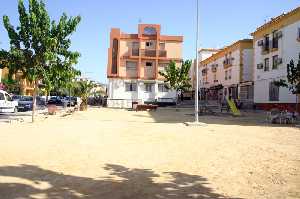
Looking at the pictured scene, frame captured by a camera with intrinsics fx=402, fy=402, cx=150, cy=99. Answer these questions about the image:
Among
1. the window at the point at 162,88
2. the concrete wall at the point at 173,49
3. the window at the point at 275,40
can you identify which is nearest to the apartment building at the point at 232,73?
the concrete wall at the point at 173,49

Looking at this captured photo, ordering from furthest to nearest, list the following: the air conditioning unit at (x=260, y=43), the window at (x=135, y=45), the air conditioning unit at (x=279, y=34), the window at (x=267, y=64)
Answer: the window at (x=135, y=45)
the air conditioning unit at (x=260, y=43)
the window at (x=267, y=64)
the air conditioning unit at (x=279, y=34)

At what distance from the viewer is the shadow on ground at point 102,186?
6492 millimetres

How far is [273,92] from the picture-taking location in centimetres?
4094

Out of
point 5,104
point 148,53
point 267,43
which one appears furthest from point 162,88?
point 5,104

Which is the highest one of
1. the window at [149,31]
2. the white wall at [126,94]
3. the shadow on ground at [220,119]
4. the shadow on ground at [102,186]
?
the window at [149,31]

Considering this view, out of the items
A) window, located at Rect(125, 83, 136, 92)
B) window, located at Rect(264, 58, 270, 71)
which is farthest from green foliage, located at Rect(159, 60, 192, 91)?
window, located at Rect(264, 58, 270, 71)

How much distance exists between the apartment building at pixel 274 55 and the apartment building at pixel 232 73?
4.01 meters

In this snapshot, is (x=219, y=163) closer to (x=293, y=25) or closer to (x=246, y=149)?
(x=246, y=149)

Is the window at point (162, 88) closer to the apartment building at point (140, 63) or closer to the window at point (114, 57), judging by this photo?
the apartment building at point (140, 63)

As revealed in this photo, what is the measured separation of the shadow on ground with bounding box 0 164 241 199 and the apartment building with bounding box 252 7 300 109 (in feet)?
102

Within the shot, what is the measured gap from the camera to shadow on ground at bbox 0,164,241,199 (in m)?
6.49

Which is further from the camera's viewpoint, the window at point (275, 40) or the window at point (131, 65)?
the window at point (131, 65)

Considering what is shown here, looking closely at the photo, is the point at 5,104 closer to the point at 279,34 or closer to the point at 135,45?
the point at 279,34

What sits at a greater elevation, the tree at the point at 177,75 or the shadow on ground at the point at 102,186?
the tree at the point at 177,75
